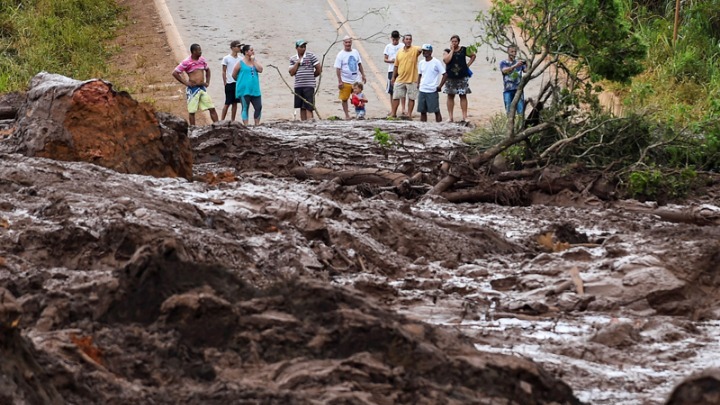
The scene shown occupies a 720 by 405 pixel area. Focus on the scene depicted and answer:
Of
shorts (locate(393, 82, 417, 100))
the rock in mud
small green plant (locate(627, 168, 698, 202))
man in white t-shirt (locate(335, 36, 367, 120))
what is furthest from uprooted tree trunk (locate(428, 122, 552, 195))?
the rock in mud

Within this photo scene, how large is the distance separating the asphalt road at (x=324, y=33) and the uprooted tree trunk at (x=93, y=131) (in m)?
10.2

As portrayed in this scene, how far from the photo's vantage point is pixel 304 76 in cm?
1852

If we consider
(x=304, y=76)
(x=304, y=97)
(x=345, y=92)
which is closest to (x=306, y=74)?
(x=304, y=76)

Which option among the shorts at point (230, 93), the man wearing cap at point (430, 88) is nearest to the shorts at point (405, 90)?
the man wearing cap at point (430, 88)

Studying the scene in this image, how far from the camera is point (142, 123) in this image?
1079 centimetres

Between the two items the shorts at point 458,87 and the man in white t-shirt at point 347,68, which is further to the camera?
the man in white t-shirt at point 347,68

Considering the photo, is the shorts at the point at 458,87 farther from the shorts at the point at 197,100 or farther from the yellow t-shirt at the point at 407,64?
the shorts at the point at 197,100

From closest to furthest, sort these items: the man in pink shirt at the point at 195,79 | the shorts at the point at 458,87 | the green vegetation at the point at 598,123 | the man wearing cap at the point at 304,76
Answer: the green vegetation at the point at 598,123 < the man in pink shirt at the point at 195,79 < the man wearing cap at the point at 304,76 < the shorts at the point at 458,87

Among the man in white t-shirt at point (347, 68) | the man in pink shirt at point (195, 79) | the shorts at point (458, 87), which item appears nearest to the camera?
the man in pink shirt at point (195, 79)

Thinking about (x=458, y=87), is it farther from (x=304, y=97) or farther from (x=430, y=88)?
(x=304, y=97)

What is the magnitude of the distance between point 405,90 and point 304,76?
6.47ft

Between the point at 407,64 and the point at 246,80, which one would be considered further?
the point at 407,64

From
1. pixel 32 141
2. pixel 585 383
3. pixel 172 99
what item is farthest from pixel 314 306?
pixel 172 99

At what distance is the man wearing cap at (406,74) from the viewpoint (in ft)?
64.0
